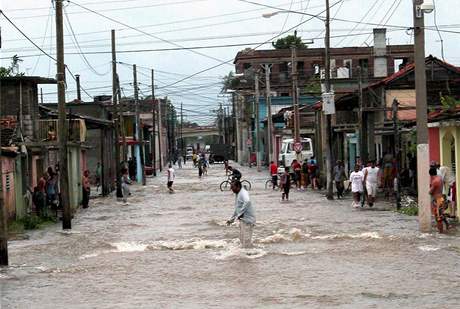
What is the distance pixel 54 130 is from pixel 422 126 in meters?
15.9

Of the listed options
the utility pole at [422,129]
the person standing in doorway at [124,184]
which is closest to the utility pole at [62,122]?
the utility pole at [422,129]

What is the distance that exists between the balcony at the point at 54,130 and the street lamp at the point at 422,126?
14.5 meters

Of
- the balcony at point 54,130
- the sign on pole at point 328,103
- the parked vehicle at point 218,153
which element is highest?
the sign on pole at point 328,103

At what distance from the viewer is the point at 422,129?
70.7 ft

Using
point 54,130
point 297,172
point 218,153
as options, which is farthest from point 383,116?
point 218,153

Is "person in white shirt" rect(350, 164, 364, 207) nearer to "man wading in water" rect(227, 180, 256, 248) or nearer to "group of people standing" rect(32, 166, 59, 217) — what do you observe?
"group of people standing" rect(32, 166, 59, 217)

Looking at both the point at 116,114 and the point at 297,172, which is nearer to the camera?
the point at 116,114

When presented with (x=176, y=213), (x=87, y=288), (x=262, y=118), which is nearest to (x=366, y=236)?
(x=87, y=288)

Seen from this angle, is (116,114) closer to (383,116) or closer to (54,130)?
(54,130)

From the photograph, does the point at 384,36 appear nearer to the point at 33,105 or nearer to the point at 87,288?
the point at 33,105

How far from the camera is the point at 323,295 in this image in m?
12.9

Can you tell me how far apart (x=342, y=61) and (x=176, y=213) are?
78418mm

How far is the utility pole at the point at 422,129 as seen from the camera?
2131 centimetres

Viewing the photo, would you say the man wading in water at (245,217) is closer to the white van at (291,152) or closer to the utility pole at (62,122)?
the utility pole at (62,122)
